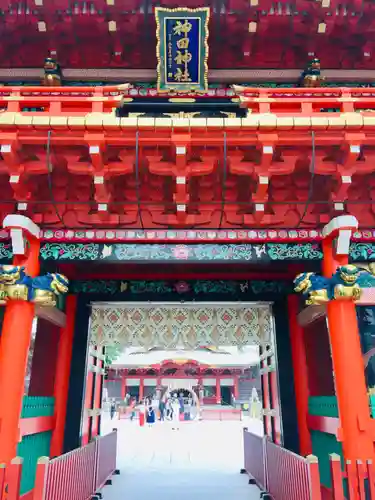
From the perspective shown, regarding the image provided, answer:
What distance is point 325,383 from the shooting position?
6777 millimetres

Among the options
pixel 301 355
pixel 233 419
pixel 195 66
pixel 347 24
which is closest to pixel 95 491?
pixel 301 355

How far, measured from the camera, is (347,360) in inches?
187

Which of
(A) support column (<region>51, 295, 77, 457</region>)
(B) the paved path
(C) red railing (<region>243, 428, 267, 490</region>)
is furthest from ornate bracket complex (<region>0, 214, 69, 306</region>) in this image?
(C) red railing (<region>243, 428, 267, 490</region>)

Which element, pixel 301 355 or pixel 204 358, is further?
pixel 204 358

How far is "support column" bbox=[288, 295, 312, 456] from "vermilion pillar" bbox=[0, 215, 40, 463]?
4439 mm

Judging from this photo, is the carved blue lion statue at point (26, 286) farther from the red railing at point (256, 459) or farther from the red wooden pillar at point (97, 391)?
the red railing at point (256, 459)

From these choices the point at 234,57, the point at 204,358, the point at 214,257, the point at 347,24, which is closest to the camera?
the point at 214,257

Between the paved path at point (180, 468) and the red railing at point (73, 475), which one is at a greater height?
the red railing at point (73, 475)

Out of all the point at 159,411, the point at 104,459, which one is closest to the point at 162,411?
the point at 159,411

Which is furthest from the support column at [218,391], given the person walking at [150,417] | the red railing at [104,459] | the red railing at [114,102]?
the red railing at [114,102]

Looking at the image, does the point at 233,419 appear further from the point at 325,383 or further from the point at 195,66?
the point at 195,66

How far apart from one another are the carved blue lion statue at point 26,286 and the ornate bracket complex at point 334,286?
126 inches

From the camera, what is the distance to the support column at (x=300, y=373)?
6.58 m

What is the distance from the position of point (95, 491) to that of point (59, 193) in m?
5.58
